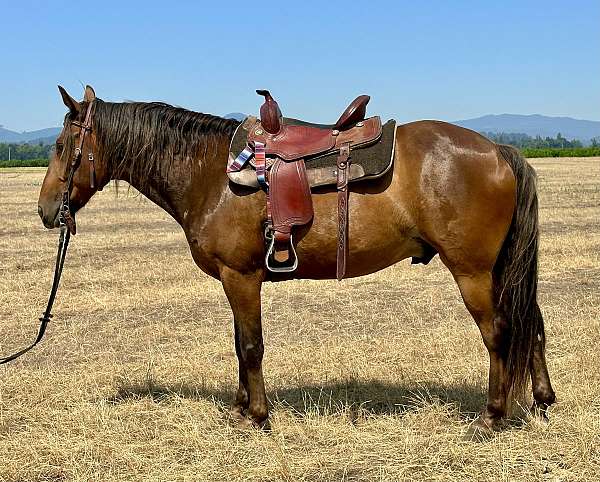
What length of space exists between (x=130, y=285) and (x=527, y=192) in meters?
6.80

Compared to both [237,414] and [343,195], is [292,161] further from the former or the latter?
[237,414]

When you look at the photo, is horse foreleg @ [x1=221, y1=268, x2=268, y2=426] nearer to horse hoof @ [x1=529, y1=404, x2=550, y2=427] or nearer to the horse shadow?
the horse shadow

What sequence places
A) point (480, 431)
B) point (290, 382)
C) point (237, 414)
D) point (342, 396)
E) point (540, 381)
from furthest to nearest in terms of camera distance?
point (290, 382) < point (342, 396) < point (237, 414) < point (540, 381) < point (480, 431)

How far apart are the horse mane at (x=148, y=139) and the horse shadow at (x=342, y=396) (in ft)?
6.17

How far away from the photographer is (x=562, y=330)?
22.8 feet

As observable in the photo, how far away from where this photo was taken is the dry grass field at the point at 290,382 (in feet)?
14.0

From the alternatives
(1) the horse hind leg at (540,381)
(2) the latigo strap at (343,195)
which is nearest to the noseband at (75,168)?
(2) the latigo strap at (343,195)

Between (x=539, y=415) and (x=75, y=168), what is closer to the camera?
(x=539, y=415)

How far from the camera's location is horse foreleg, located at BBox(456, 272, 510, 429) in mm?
4598

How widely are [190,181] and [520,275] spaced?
8.32ft

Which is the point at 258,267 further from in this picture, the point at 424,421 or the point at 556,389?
the point at 556,389

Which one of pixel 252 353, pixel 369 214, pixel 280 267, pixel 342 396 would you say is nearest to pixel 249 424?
pixel 252 353

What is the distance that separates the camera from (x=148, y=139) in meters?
4.95

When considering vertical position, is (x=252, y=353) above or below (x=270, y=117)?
below
